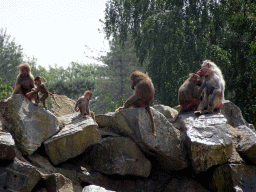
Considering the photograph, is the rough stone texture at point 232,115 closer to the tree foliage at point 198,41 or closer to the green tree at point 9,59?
the tree foliage at point 198,41

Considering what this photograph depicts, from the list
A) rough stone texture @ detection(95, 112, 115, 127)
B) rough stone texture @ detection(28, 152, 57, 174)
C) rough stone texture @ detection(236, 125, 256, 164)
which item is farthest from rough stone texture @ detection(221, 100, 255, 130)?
rough stone texture @ detection(28, 152, 57, 174)

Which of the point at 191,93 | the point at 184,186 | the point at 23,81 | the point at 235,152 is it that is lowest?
the point at 184,186

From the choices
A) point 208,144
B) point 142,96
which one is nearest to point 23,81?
point 142,96

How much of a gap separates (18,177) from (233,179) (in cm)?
478

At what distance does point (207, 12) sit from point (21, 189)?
13256mm

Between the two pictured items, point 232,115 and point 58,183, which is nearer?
point 58,183

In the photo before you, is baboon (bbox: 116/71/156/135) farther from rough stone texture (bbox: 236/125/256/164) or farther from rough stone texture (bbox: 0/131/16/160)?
rough stone texture (bbox: 0/131/16/160)

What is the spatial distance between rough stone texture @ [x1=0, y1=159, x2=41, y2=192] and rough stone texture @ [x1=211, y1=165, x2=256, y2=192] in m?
4.14

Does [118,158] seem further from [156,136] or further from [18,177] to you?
[18,177]

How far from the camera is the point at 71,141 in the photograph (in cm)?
817

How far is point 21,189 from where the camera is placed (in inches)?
266

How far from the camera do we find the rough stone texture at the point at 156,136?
8.70 meters

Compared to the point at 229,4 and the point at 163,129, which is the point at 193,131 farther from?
the point at 229,4

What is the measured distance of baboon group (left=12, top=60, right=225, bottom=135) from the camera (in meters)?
8.35
